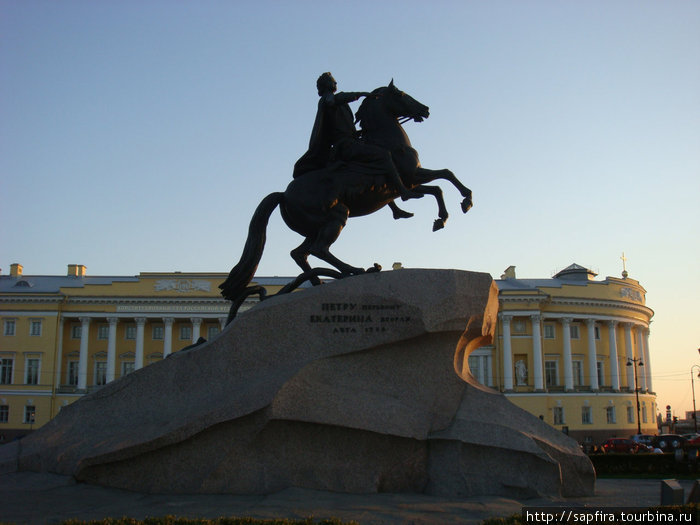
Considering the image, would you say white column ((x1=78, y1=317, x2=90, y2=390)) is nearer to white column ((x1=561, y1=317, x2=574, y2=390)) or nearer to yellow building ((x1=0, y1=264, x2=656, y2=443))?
yellow building ((x1=0, y1=264, x2=656, y2=443))

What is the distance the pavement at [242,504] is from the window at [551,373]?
183 ft

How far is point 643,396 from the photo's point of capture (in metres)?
64.4

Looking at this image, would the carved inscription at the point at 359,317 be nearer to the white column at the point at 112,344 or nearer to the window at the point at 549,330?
the white column at the point at 112,344

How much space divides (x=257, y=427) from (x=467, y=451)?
2385 mm

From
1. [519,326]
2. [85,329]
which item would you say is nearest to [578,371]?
[519,326]

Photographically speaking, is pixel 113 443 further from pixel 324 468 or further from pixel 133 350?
pixel 133 350

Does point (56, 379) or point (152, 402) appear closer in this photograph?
point (152, 402)

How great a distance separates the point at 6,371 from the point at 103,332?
8025 mm

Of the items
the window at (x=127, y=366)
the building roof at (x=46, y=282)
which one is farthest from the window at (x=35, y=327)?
the window at (x=127, y=366)


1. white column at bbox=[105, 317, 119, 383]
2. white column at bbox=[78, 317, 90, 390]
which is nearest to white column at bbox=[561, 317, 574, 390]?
white column at bbox=[105, 317, 119, 383]

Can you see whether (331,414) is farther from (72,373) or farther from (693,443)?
(72,373)

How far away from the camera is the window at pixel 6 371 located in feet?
186

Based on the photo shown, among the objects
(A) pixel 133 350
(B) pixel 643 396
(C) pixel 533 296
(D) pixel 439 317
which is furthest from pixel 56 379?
(D) pixel 439 317

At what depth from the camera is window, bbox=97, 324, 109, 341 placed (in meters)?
60.2
